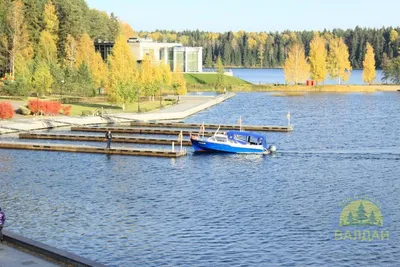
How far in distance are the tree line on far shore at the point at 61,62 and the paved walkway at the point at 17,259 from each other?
7440 centimetres

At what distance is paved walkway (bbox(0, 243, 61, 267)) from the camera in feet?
91.3

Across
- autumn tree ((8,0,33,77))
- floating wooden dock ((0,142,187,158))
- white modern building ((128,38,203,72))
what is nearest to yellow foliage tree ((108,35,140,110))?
autumn tree ((8,0,33,77))

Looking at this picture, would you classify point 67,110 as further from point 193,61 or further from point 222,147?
point 193,61

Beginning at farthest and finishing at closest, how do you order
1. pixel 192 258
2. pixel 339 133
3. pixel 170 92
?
pixel 170 92 → pixel 339 133 → pixel 192 258

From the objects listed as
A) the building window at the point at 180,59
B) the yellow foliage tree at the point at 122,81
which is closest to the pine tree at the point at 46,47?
the yellow foliage tree at the point at 122,81

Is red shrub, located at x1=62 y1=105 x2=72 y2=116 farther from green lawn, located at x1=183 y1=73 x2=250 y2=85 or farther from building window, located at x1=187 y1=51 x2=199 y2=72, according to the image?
building window, located at x1=187 y1=51 x2=199 y2=72

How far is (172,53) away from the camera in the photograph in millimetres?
194250

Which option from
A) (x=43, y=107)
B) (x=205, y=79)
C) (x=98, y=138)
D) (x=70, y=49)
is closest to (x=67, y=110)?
(x=43, y=107)

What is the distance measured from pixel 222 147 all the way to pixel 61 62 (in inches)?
3447

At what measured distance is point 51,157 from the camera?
65688 millimetres

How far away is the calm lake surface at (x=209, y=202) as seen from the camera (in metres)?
34.8

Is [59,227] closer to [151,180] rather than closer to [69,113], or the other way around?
[151,180]

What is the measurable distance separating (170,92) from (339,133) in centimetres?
7479

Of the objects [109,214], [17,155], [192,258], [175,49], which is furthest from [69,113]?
[175,49]
